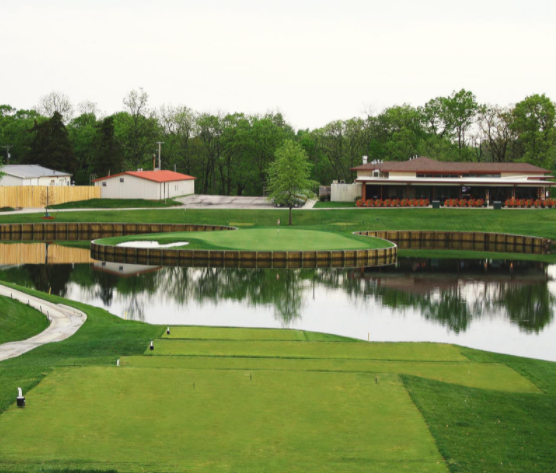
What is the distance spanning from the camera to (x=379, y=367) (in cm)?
1925

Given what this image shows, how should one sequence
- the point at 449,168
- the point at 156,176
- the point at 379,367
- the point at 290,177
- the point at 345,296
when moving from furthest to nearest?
1. the point at 156,176
2. the point at 449,168
3. the point at 290,177
4. the point at 345,296
5. the point at 379,367

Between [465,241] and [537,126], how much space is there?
49.5m

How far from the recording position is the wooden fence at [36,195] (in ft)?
273

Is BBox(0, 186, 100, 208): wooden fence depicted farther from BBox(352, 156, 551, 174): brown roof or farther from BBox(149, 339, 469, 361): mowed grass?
BBox(149, 339, 469, 361): mowed grass

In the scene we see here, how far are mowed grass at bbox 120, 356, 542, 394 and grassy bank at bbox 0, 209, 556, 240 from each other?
163ft

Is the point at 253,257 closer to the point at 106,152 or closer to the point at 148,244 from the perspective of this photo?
the point at 148,244

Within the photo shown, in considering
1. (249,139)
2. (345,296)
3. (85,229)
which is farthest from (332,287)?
(249,139)

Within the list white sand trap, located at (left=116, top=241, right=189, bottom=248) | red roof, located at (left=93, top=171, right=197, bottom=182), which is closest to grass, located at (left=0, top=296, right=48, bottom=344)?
white sand trap, located at (left=116, top=241, right=189, bottom=248)

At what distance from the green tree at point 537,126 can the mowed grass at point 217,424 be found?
100767mm

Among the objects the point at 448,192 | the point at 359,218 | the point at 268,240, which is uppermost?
the point at 448,192

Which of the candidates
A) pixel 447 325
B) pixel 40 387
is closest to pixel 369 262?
pixel 447 325

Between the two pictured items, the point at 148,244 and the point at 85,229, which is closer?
the point at 148,244

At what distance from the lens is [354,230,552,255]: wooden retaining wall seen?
2586 inches

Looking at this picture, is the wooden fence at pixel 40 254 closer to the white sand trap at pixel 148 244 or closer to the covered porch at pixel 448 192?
the white sand trap at pixel 148 244
